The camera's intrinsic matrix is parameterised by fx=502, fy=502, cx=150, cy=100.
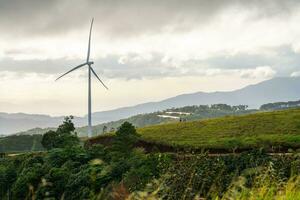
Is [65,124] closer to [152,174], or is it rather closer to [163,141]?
[163,141]

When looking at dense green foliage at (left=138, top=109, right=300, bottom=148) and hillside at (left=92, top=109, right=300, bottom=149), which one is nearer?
hillside at (left=92, top=109, right=300, bottom=149)

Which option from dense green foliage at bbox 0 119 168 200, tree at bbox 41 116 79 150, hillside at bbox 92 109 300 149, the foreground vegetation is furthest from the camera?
tree at bbox 41 116 79 150

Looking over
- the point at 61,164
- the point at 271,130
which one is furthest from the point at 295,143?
the point at 61,164

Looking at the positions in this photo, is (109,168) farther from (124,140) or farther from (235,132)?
(235,132)

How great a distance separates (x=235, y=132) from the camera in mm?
65562

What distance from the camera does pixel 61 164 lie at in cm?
5541

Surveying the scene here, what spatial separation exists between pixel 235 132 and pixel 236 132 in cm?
17

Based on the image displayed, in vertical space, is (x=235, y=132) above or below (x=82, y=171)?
above

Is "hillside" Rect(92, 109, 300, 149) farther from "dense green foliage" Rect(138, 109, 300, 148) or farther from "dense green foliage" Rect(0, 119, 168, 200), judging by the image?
"dense green foliage" Rect(0, 119, 168, 200)

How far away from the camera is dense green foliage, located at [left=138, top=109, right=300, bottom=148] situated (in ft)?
180

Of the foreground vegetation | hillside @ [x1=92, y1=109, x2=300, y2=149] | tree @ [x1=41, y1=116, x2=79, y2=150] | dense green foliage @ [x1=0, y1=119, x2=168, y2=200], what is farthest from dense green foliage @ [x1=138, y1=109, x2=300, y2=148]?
tree @ [x1=41, y1=116, x2=79, y2=150]

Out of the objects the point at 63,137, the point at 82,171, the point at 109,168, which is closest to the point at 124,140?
the point at 82,171

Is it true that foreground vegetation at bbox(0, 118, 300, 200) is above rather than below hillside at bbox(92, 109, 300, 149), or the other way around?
below

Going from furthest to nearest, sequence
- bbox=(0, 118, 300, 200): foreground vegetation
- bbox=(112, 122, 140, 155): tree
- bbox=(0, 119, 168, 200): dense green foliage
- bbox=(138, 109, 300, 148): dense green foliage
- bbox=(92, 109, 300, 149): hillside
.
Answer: bbox=(138, 109, 300, 148): dense green foliage → bbox=(92, 109, 300, 149): hillside → bbox=(112, 122, 140, 155): tree → bbox=(0, 119, 168, 200): dense green foliage → bbox=(0, 118, 300, 200): foreground vegetation
